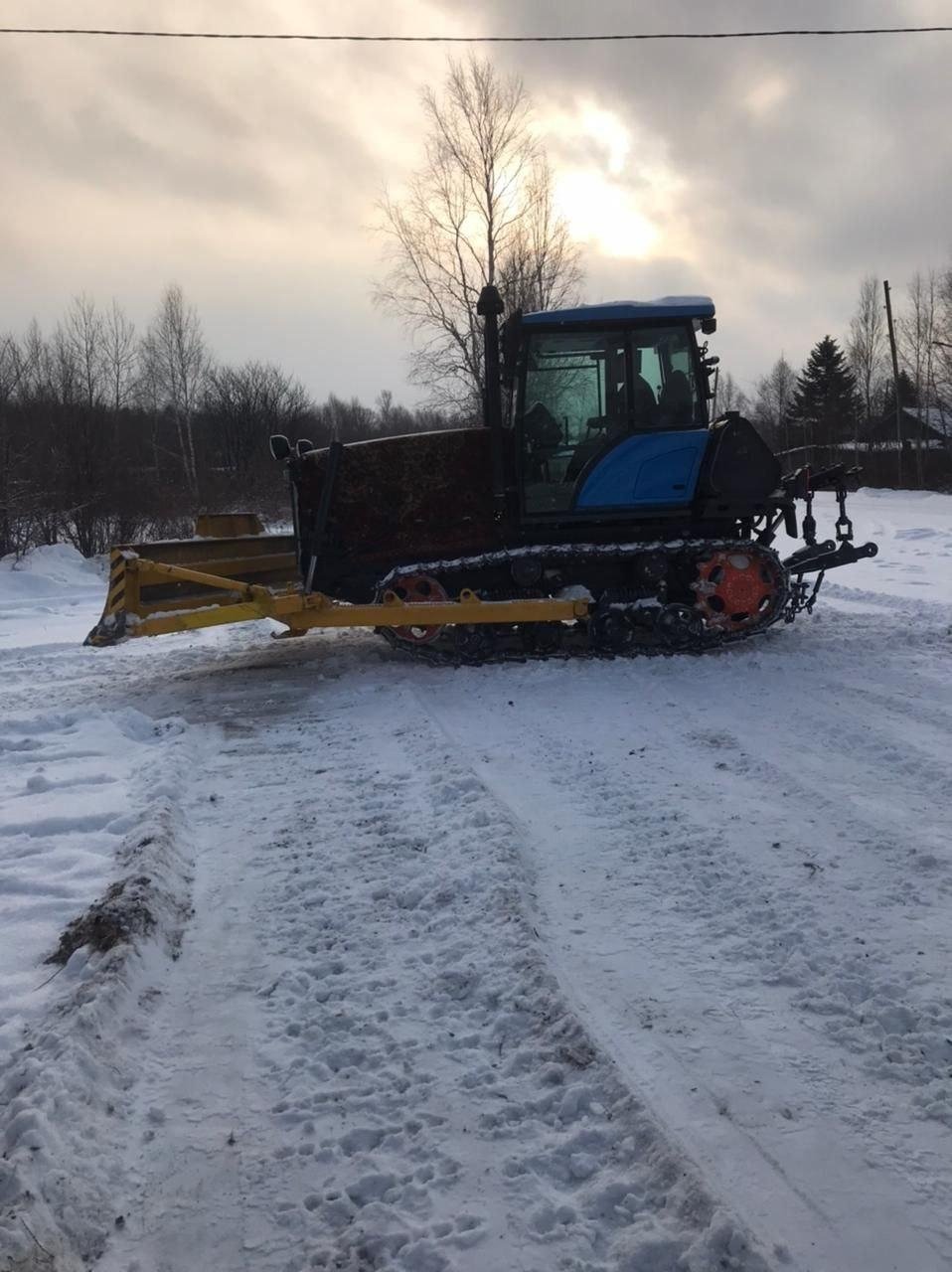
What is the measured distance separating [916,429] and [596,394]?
44.3 meters

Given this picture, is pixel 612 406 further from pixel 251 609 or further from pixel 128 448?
pixel 128 448

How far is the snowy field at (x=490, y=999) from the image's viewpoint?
198 centimetres

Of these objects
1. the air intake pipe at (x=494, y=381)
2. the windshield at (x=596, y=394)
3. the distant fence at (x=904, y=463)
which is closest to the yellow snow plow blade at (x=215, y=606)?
the air intake pipe at (x=494, y=381)

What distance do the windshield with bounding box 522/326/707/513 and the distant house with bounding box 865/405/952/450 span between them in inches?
1441

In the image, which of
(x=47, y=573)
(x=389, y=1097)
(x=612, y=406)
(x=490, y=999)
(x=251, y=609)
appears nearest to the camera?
(x=389, y=1097)

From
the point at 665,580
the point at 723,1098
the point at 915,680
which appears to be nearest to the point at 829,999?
the point at 723,1098

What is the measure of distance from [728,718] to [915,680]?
1607mm

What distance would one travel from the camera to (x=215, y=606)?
23.2 ft

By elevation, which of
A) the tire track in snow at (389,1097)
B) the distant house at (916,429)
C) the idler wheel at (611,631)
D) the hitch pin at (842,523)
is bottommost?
the tire track in snow at (389,1097)

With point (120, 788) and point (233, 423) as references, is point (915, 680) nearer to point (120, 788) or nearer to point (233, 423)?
point (120, 788)

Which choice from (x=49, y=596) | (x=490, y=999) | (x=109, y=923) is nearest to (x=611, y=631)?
(x=490, y=999)

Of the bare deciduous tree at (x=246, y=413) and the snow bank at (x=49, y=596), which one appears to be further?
the bare deciduous tree at (x=246, y=413)

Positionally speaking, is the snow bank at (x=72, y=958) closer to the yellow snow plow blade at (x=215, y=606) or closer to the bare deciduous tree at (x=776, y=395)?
the yellow snow plow blade at (x=215, y=606)

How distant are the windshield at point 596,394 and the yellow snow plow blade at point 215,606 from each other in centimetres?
119
